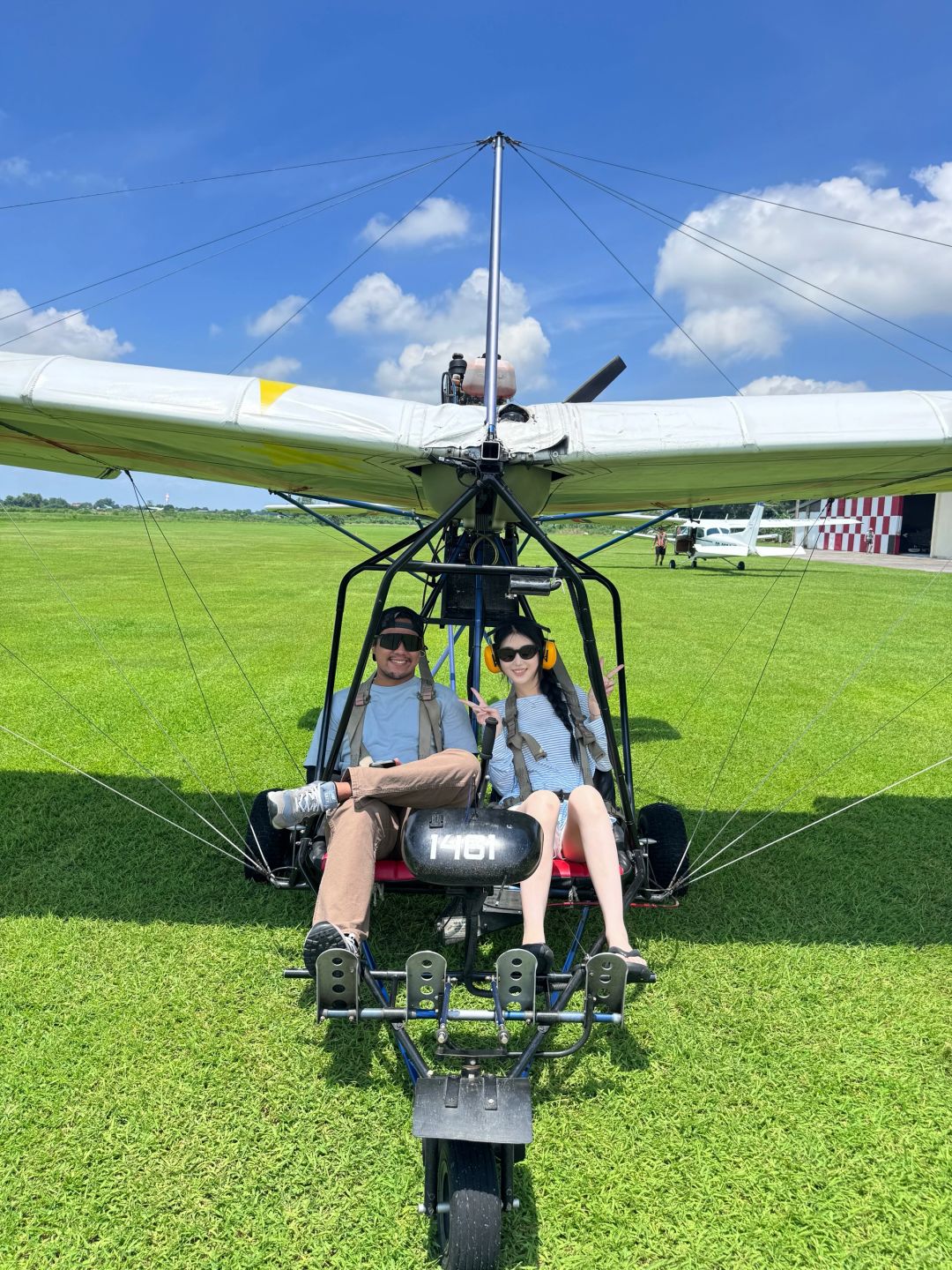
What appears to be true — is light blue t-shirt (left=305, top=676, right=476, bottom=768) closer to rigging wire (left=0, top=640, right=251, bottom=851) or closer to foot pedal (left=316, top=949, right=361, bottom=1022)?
rigging wire (left=0, top=640, right=251, bottom=851)

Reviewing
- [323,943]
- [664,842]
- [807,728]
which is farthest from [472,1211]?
[807,728]

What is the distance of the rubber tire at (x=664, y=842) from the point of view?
12.4 feet

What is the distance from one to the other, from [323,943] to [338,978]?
0.68 feet

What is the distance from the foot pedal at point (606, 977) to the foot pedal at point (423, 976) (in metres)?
0.44

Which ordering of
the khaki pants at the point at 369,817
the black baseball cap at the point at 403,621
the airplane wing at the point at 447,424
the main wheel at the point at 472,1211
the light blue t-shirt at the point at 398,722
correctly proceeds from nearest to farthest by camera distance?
the main wheel at the point at 472,1211
the khaki pants at the point at 369,817
the airplane wing at the point at 447,424
the light blue t-shirt at the point at 398,722
the black baseball cap at the point at 403,621

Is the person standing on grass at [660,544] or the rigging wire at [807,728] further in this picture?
the person standing on grass at [660,544]

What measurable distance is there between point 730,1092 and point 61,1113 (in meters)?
2.10

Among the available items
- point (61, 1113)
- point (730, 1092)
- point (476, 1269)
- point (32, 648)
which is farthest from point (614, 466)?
point (32, 648)

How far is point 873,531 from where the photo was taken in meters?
53.3

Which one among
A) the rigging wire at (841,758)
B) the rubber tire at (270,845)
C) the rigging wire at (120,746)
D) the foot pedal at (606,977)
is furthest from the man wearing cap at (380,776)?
the rigging wire at (841,758)

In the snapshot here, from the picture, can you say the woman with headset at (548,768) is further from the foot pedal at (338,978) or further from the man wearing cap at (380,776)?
the foot pedal at (338,978)

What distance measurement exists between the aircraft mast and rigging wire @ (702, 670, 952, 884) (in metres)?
2.56

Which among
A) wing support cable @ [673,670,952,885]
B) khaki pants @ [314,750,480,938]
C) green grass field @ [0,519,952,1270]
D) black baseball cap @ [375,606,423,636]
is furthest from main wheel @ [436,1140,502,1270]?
black baseball cap @ [375,606,423,636]

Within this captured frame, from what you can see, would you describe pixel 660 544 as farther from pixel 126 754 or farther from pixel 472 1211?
pixel 472 1211
